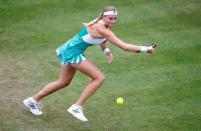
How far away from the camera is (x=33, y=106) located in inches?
332

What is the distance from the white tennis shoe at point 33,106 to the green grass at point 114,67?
4.4 inches

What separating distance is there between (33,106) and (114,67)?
292 cm

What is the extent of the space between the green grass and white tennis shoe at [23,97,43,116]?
0.37 ft

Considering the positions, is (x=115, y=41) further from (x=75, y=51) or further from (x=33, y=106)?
(x=33, y=106)

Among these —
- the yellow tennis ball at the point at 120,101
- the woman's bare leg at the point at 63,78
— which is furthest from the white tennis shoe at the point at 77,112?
the yellow tennis ball at the point at 120,101

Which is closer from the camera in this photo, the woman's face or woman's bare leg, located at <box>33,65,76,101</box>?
the woman's face

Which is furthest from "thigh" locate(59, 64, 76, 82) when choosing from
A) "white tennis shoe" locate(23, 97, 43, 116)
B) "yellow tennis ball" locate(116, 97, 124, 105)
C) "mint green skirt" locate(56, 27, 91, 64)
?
"yellow tennis ball" locate(116, 97, 124, 105)

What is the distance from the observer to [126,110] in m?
8.83

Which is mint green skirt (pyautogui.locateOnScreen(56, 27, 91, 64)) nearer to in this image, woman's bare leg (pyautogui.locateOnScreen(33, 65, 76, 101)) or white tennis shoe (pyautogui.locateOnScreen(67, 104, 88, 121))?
woman's bare leg (pyautogui.locateOnScreen(33, 65, 76, 101))

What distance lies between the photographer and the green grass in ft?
27.6

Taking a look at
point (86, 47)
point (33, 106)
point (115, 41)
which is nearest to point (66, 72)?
point (86, 47)

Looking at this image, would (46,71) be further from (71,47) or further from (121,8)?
(121,8)

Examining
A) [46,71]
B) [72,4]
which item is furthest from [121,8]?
[46,71]

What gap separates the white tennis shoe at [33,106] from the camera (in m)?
8.43
